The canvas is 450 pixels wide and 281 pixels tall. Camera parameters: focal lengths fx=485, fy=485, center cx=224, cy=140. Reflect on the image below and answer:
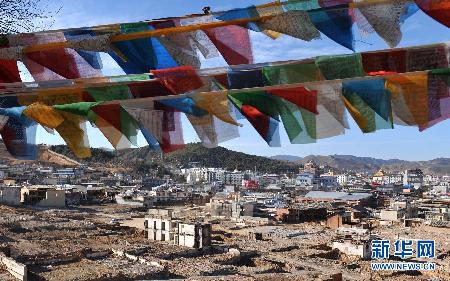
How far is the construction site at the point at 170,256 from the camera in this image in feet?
47.9

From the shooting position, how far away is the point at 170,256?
17.7m

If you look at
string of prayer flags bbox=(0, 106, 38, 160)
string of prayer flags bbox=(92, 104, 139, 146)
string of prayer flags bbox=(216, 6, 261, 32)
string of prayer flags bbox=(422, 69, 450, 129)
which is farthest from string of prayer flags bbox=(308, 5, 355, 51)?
string of prayer flags bbox=(0, 106, 38, 160)

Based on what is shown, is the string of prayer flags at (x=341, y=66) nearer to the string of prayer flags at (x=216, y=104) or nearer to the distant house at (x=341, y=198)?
the string of prayer flags at (x=216, y=104)

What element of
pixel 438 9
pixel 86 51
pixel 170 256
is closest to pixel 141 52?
pixel 86 51

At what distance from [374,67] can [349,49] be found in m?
0.35

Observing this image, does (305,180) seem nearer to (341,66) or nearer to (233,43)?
(233,43)

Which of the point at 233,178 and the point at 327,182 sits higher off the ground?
the point at 233,178

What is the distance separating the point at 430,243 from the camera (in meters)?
19.7

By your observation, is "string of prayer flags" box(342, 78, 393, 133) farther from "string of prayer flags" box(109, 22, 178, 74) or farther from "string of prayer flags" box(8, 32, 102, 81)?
"string of prayer flags" box(8, 32, 102, 81)

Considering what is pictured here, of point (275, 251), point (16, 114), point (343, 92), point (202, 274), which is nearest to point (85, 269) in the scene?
point (202, 274)

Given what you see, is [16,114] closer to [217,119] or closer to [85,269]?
[217,119]

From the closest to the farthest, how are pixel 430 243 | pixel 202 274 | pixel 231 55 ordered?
pixel 231 55
pixel 202 274
pixel 430 243

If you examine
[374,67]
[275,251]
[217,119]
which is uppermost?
[374,67]

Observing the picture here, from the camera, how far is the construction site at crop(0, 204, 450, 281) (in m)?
14.6
